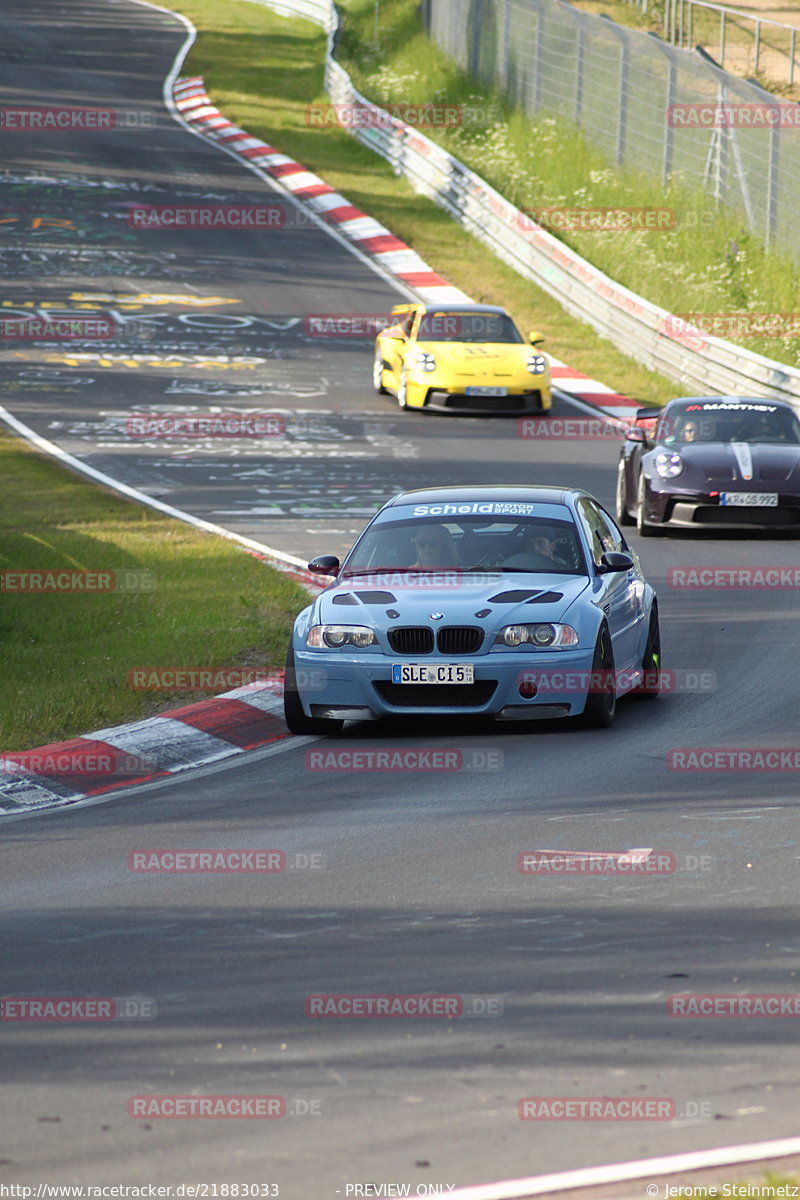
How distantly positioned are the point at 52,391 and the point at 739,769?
18643mm

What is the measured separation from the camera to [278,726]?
11117 mm

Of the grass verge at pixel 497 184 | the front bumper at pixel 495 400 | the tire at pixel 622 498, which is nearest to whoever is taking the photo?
the tire at pixel 622 498

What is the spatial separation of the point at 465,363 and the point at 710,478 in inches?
304

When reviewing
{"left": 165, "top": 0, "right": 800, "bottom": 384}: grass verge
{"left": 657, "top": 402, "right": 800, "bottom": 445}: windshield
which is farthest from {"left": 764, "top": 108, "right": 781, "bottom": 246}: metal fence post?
{"left": 657, "top": 402, "right": 800, "bottom": 445}: windshield

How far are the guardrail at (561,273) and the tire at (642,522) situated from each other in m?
6.18

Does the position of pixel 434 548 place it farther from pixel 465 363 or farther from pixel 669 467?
pixel 465 363

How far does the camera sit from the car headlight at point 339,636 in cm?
1064

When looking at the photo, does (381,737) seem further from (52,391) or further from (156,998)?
(52,391)

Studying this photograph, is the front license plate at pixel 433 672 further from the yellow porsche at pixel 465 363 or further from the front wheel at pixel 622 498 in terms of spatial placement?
the yellow porsche at pixel 465 363

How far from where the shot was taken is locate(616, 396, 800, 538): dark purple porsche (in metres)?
17.9

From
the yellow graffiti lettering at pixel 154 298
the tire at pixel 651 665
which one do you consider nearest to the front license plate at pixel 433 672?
the tire at pixel 651 665

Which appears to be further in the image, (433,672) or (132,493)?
(132,493)

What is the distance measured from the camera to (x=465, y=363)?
82.5ft

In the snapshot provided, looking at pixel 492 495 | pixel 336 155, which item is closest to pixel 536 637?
pixel 492 495
